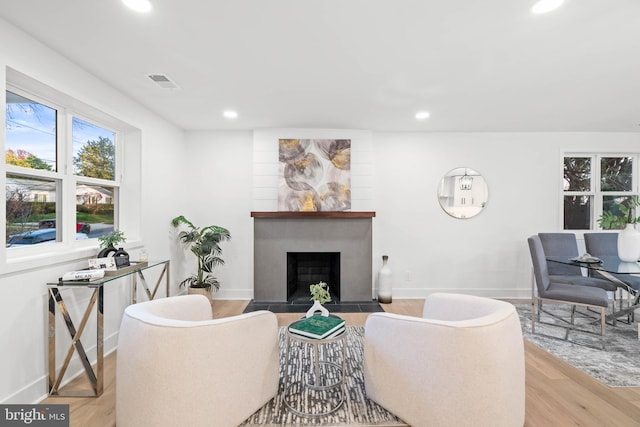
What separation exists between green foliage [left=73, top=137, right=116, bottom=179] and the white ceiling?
59cm

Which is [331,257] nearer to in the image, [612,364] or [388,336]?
[388,336]

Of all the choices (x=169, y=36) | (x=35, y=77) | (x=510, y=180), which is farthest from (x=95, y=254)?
(x=510, y=180)

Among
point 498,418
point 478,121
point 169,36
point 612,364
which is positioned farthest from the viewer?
point 478,121

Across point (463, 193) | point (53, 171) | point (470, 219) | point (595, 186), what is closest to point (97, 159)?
point (53, 171)

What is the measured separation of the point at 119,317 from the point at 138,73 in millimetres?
2268

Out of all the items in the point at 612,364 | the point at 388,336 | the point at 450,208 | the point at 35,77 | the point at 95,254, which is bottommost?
the point at 612,364

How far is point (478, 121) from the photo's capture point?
382 centimetres

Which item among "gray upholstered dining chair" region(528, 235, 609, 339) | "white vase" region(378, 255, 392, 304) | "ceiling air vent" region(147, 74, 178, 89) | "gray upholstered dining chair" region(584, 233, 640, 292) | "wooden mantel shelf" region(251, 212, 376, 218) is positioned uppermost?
"ceiling air vent" region(147, 74, 178, 89)

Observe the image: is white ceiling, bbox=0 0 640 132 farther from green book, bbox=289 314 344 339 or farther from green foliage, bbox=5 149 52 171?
green book, bbox=289 314 344 339

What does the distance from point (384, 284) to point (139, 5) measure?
3.81m

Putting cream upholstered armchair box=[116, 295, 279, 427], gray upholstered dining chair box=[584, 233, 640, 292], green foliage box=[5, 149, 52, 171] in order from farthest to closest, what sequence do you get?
gray upholstered dining chair box=[584, 233, 640, 292] → green foliage box=[5, 149, 52, 171] → cream upholstered armchair box=[116, 295, 279, 427]

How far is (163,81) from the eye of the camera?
2.65 m

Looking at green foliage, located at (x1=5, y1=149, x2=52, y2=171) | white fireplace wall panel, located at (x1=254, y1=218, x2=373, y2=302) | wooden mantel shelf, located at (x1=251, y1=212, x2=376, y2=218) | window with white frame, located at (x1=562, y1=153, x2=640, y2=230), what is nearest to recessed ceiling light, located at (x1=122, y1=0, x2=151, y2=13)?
green foliage, located at (x1=5, y1=149, x2=52, y2=171)

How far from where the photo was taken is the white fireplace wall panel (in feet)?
13.6
